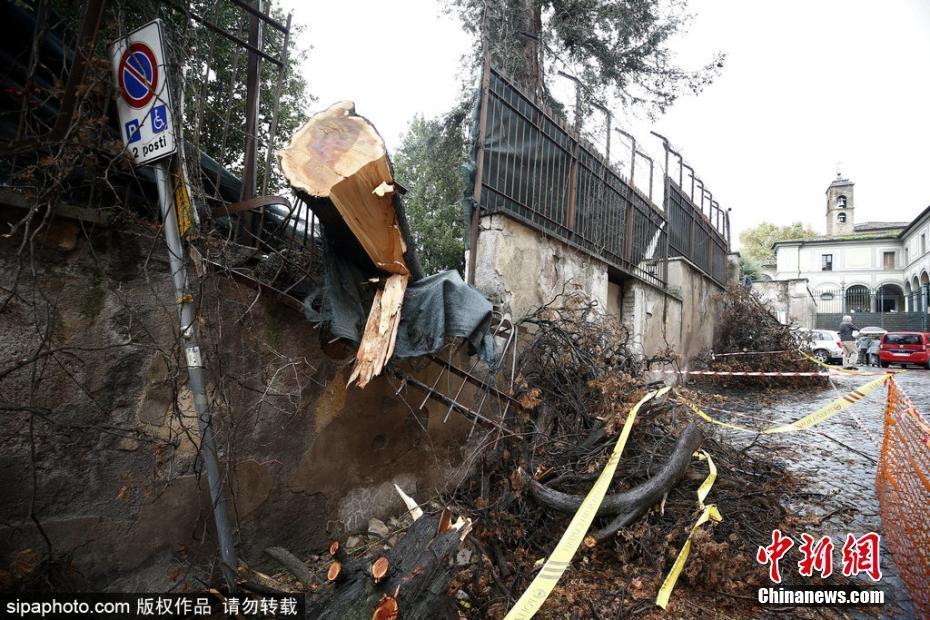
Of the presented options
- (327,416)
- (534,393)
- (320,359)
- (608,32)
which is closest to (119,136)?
(320,359)

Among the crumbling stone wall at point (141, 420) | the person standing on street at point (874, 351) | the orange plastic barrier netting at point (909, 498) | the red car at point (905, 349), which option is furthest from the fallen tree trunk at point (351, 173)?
the person standing on street at point (874, 351)

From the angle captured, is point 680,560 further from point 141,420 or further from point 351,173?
point 141,420

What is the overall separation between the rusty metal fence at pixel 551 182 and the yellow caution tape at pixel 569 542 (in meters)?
2.69

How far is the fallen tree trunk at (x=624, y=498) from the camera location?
2.88m

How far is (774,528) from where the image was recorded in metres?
2.99

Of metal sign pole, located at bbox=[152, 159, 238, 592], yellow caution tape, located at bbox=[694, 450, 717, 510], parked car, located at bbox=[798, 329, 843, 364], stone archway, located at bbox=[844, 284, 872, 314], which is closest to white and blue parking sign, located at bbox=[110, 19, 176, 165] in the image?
metal sign pole, located at bbox=[152, 159, 238, 592]

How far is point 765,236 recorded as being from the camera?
52.5m

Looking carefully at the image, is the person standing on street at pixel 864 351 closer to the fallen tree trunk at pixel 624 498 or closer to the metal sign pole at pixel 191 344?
the fallen tree trunk at pixel 624 498

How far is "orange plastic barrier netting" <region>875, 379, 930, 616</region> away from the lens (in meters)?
2.44

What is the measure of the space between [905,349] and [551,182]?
17770 millimetres

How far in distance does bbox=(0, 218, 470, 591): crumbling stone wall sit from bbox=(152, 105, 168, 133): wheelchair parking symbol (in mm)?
592

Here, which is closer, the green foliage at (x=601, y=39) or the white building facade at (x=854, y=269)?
the green foliage at (x=601, y=39)

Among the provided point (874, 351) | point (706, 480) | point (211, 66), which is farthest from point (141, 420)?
point (874, 351)

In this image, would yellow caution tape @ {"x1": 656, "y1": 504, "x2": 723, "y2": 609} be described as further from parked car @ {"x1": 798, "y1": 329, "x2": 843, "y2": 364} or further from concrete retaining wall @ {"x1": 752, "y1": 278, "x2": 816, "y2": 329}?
concrete retaining wall @ {"x1": 752, "y1": 278, "x2": 816, "y2": 329}
